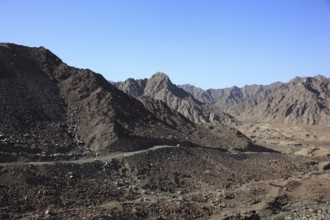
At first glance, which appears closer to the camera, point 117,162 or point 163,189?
point 163,189

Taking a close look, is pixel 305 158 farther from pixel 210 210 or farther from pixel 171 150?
pixel 210 210

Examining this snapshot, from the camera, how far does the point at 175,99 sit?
183m

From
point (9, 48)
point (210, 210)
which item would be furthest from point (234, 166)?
point (9, 48)

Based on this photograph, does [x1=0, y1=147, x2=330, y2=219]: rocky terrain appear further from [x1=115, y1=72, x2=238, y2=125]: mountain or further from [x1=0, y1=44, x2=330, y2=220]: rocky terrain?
[x1=115, y1=72, x2=238, y2=125]: mountain

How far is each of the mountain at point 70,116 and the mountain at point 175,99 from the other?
91.0 m

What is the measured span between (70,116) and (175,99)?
122 meters

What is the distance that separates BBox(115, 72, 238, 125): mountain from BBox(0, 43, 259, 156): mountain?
91.0 meters

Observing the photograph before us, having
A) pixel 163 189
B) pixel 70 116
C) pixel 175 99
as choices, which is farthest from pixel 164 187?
pixel 175 99

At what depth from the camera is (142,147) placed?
193ft

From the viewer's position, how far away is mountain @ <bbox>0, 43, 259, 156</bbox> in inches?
2128

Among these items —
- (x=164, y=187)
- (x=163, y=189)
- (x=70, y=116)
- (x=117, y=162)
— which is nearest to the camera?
(x=163, y=189)

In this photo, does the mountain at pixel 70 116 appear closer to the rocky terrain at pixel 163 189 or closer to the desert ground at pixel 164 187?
the desert ground at pixel 164 187

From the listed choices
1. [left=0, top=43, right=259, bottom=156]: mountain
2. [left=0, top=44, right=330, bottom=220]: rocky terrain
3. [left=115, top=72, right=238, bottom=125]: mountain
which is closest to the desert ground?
[left=0, top=44, right=330, bottom=220]: rocky terrain

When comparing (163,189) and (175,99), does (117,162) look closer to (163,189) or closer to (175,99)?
(163,189)
